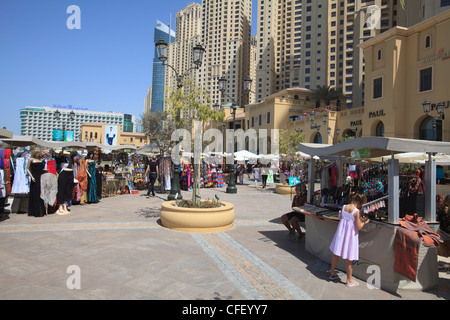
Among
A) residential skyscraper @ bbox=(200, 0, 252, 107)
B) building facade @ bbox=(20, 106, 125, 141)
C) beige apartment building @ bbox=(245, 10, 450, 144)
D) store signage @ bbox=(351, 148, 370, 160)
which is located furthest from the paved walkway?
building facade @ bbox=(20, 106, 125, 141)

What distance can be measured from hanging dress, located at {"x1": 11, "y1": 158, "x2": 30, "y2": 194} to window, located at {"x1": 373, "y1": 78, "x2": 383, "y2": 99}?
27401 millimetres

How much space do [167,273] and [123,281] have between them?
64 centimetres

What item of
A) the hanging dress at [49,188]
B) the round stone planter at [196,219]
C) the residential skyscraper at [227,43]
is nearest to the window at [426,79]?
the round stone planter at [196,219]

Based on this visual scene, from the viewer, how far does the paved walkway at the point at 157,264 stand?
4008 millimetres

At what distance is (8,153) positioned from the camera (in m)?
8.53

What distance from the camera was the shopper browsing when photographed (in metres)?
4.42

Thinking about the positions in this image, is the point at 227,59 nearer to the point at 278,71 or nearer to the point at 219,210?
the point at 278,71

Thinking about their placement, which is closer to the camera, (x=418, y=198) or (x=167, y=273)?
(x=167, y=273)

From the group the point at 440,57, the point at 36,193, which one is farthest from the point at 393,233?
the point at 440,57

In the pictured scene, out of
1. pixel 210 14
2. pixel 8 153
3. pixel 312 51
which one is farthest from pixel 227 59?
pixel 8 153

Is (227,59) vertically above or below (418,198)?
above
